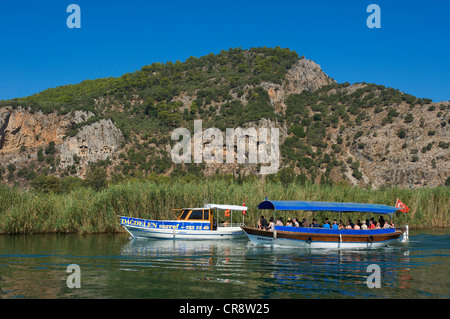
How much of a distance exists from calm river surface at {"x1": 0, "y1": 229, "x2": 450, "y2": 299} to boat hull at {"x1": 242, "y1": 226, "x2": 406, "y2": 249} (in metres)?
0.58

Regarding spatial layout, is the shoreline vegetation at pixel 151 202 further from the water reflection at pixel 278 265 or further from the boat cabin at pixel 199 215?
the water reflection at pixel 278 265

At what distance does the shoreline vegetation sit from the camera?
29688mm

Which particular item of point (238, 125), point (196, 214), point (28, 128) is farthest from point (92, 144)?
point (196, 214)

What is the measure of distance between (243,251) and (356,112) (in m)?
104

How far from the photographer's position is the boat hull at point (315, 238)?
2406 cm

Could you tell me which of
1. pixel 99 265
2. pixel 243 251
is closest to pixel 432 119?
pixel 243 251

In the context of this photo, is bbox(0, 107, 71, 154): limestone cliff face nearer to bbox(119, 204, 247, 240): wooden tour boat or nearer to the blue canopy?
bbox(119, 204, 247, 240): wooden tour boat

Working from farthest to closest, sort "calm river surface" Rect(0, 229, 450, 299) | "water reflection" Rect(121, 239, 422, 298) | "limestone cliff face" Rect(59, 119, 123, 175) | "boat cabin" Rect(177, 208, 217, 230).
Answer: "limestone cliff face" Rect(59, 119, 123, 175) → "boat cabin" Rect(177, 208, 217, 230) → "water reflection" Rect(121, 239, 422, 298) → "calm river surface" Rect(0, 229, 450, 299)

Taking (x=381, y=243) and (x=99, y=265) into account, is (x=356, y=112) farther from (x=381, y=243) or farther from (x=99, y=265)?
(x=99, y=265)

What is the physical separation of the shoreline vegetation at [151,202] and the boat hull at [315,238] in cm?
604

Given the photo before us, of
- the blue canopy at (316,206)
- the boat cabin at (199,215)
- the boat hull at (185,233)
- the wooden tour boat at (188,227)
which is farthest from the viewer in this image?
the boat cabin at (199,215)

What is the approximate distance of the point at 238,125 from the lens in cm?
11056

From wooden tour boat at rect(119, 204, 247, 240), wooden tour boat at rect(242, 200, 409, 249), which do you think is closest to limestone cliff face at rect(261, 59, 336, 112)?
wooden tour boat at rect(119, 204, 247, 240)

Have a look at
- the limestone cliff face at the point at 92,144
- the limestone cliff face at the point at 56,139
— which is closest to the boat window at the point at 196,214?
the limestone cliff face at the point at 56,139
